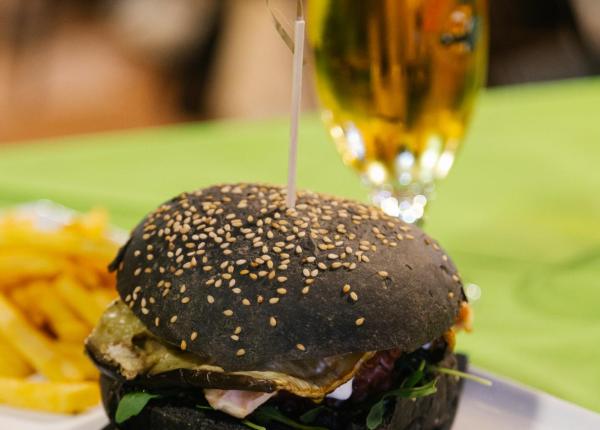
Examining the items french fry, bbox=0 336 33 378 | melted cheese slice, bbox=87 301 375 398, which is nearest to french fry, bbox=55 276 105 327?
french fry, bbox=0 336 33 378

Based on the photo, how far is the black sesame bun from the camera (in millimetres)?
1183

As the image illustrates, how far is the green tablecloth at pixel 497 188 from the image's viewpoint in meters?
1.74

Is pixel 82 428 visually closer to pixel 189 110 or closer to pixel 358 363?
pixel 358 363

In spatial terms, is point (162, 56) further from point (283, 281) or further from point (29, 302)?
point (283, 281)

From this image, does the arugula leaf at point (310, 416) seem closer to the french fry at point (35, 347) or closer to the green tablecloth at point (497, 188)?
the green tablecloth at point (497, 188)

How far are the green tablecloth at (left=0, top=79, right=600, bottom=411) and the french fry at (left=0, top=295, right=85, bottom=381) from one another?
2.12ft

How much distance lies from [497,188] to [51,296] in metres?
1.43

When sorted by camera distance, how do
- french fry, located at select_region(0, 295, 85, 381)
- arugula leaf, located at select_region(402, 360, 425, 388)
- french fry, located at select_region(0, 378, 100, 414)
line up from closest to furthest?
arugula leaf, located at select_region(402, 360, 425, 388), french fry, located at select_region(0, 378, 100, 414), french fry, located at select_region(0, 295, 85, 381)

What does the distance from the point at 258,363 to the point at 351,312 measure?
0.15 meters

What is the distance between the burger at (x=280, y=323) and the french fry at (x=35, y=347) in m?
0.37

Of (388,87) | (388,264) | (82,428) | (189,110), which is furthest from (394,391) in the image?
(189,110)

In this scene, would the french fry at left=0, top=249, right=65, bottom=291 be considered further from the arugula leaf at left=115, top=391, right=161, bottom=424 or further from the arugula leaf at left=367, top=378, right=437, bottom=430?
the arugula leaf at left=367, top=378, right=437, bottom=430

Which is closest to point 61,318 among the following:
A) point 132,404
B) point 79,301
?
point 79,301

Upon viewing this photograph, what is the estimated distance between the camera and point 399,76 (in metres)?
1.74
